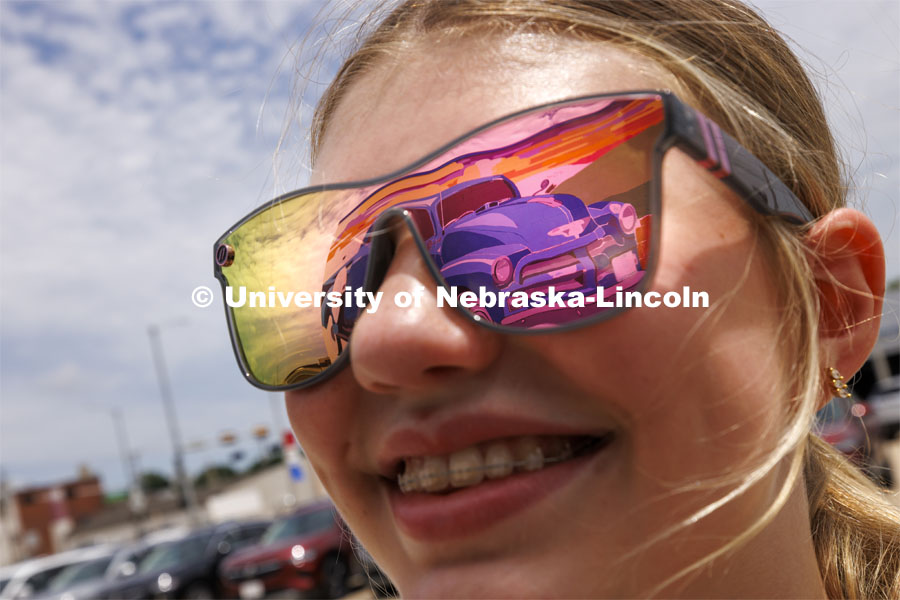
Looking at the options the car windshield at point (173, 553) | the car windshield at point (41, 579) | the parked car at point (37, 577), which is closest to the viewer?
the car windshield at point (173, 553)

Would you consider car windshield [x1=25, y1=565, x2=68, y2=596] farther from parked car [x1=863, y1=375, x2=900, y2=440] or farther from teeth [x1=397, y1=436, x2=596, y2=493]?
parked car [x1=863, y1=375, x2=900, y2=440]

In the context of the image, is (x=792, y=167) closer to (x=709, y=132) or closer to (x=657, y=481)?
(x=709, y=132)

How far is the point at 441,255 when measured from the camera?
115 centimetres

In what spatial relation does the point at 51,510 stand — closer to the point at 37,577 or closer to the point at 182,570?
the point at 37,577

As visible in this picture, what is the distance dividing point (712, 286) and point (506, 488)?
412mm

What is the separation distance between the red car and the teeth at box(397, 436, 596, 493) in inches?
411

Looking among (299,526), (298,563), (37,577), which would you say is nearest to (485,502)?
(298,563)

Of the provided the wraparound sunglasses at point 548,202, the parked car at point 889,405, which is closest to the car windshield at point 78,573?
the wraparound sunglasses at point 548,202

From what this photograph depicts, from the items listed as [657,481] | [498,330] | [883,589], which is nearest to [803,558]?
[883,589]

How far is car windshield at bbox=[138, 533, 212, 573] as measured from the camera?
13836 mm

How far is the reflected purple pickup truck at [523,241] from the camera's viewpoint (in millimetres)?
1077

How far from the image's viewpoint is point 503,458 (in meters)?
1.03

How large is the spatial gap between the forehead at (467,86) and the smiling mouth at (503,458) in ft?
1.63

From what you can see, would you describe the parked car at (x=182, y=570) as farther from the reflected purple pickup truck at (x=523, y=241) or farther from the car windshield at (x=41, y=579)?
the reflected purple pickup truck at (x=523, y=241)
